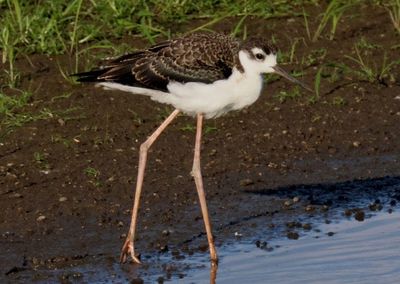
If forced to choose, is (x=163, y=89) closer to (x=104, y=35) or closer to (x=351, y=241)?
(x=351, y=241)

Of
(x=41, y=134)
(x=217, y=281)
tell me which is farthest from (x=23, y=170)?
(x=217, y=281)

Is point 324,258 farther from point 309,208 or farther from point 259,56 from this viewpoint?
point 259,56

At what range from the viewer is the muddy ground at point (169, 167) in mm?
8273

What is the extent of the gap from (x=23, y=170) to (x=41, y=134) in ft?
2.24

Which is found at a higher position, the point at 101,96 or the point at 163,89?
the point at 101,96

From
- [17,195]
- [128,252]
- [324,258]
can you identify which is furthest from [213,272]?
[17,195]

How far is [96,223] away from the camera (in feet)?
27.9

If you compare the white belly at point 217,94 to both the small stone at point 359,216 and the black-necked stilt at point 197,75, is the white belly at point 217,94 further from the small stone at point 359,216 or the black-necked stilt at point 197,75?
the small stone at point 359,216

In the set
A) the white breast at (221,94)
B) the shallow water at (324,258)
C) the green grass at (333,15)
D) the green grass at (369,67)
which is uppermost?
the green grass at (333,15)

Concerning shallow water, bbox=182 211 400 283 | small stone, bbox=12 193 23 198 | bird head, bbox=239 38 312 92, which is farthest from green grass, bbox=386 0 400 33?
small stone, bbox=12 193 23 198

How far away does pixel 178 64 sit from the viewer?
839 cm

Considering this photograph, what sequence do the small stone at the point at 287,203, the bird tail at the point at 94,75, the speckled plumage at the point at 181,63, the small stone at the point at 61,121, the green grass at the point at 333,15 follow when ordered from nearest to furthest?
the speckled plumage at the point at 181,63, the bird tail at the point at 94,75, the small stone at the point at 287,203, the small stone at the point at 61,121, the green grass at the point at 333,15

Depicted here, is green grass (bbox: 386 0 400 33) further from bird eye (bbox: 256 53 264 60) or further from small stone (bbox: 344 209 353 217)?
bird eye (bbox: 256 53 264 60)

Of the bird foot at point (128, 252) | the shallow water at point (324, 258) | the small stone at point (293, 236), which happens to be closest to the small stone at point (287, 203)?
the shallow water at point (324, 258)
